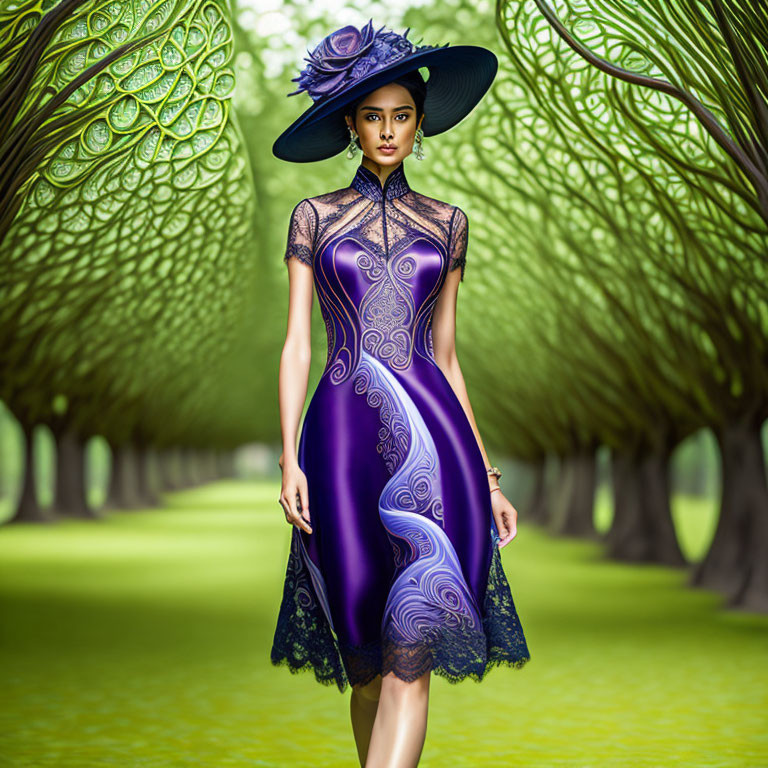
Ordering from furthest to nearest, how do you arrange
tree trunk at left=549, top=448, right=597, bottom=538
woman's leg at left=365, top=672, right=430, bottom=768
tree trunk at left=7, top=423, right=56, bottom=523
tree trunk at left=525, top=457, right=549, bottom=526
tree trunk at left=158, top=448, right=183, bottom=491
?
tree trunk at left=158, top=448, right=183, bottom=491 < tree trunk at left=525, top=457, right=549, bottom=526 < tree trunk at left=7, top=423, right=56, bottom=523 < tree trunk at left=549, top=448, right=597, bottom=538 < woman's leg at left=365, top=672, right=430, bottom=768

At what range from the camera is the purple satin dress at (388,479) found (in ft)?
11.1

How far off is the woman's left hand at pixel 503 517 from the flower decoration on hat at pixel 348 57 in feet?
4.81

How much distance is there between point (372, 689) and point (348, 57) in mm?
2109

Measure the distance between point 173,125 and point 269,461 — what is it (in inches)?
3922

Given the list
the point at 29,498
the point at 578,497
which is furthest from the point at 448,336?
the point at 29,498

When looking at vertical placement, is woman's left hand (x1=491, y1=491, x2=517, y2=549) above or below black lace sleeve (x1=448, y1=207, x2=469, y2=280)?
below

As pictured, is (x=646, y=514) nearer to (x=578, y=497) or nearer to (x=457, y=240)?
(x=578, y=497)

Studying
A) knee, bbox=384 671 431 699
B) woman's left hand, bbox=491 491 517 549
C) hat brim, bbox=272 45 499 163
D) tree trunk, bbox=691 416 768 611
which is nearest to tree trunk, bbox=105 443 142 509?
tree trunk, bbox=691 416 768 611

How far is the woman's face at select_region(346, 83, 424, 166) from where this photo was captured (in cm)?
367

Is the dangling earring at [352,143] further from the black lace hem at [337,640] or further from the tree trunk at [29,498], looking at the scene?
the tree trunk at [29,498]

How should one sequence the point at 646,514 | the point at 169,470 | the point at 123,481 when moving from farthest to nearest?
the point at 169,470 < the point at 123,481 < the point at 646,514

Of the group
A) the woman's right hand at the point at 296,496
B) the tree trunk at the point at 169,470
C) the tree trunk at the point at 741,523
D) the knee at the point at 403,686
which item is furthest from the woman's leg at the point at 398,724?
the tree trunk at the point at 169,470

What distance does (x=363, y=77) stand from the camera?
357cm

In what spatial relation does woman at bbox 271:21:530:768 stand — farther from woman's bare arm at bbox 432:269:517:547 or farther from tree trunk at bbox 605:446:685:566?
tree trunk at bbox 605:446:685:566
